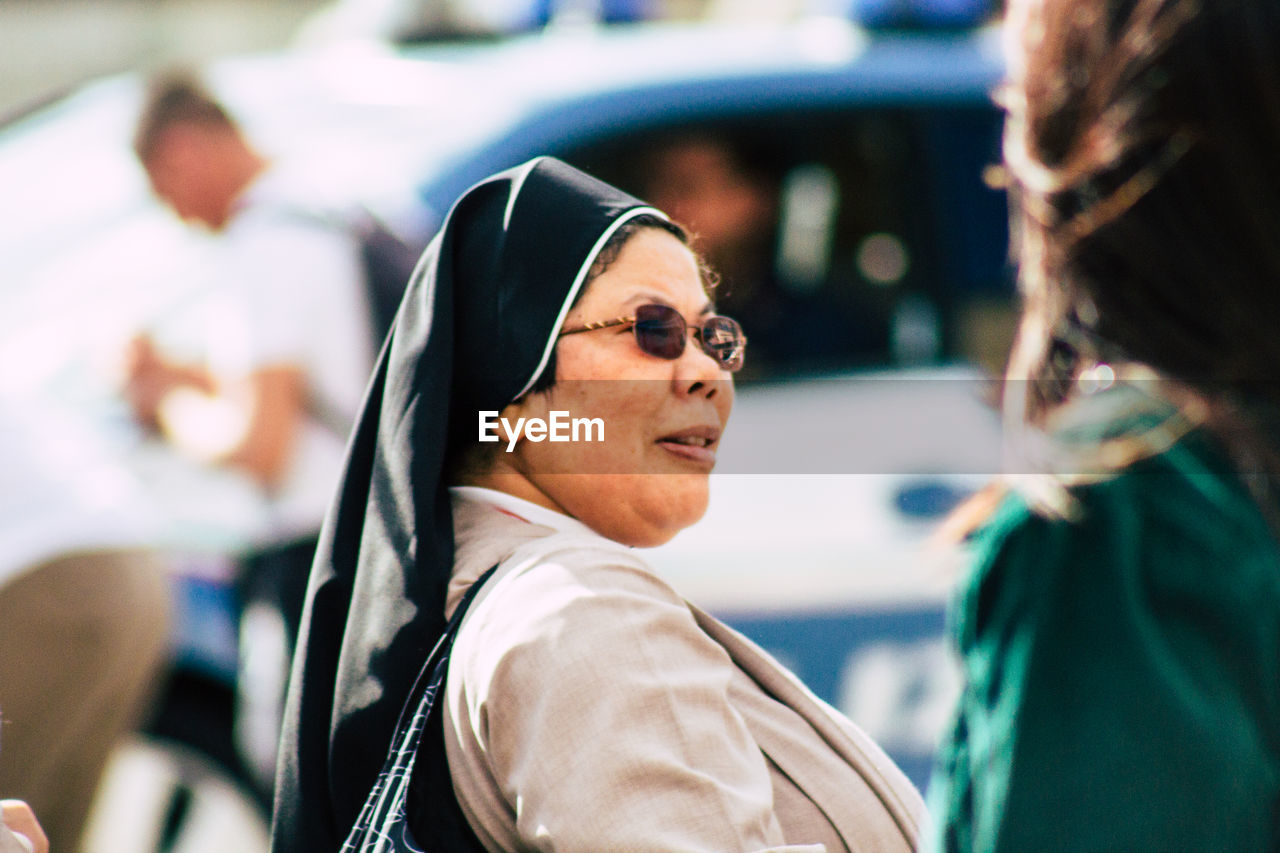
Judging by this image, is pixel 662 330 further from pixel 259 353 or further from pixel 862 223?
pixel 862 223

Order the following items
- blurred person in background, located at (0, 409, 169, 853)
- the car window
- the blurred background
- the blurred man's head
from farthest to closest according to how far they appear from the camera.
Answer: the car window < the blurred man's head < the blurred background < blurred person in background, located at (0, 409, 169, 853)

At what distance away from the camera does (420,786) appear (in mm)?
1159

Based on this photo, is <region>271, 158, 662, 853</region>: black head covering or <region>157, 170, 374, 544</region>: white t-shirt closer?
<region>271, 158, 662, 853</region>: black head covering

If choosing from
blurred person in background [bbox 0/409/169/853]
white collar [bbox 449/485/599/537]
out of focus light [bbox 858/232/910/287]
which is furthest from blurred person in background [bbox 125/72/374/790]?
out of focus light [bbox 858/232/910/287]

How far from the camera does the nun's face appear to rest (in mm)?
1169

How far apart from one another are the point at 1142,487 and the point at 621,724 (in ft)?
1.44

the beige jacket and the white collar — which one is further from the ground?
the white collar

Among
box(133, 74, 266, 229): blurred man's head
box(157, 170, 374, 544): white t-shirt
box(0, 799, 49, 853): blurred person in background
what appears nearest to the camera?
box(0, 799, 49, 853): blurred person in background

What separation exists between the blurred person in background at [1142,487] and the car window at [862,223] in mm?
1906

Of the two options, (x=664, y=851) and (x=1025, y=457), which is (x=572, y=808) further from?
(x=1025, y=457)

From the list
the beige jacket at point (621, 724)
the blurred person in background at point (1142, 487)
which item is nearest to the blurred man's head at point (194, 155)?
the beige jacket at point (621, 724)

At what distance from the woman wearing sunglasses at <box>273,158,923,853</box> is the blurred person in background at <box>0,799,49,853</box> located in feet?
0.76

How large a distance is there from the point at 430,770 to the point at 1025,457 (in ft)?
1.84

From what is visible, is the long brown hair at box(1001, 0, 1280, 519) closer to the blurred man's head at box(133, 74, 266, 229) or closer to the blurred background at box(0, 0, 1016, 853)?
the blurred background at box(0, 0, 1016, 853)
